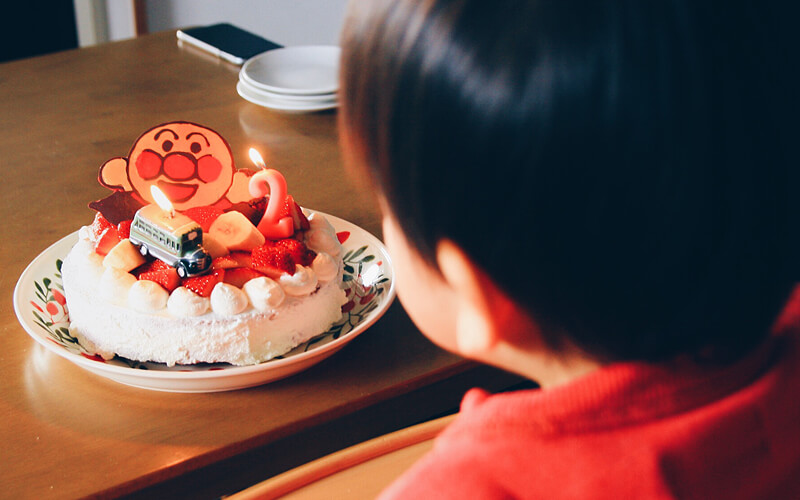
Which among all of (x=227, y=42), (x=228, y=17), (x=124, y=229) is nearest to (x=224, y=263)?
(x=124, y=229)

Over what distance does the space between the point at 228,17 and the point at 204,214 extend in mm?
3315

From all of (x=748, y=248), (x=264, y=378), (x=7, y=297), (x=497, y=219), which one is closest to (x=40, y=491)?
(x=264, y=378)

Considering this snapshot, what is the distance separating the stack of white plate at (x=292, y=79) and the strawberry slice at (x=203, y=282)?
0.74m

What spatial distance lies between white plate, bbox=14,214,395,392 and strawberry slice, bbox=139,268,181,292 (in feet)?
0.28

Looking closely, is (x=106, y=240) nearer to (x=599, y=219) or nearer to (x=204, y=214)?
(x=204, y=214)

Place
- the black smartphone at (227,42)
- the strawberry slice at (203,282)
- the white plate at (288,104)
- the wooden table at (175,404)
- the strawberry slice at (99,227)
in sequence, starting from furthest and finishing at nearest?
the black smartphone at (227,42) < the white plate at (288,104) < the strawberry slice at (99,227) < the strawberry slice at (203,282) < the wooden table at (175,404)

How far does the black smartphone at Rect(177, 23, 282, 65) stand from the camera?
1.87 m

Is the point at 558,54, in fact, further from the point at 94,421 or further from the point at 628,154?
the point at 94,421

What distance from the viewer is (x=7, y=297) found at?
39.1 inches

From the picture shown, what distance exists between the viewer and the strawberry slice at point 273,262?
896 mm

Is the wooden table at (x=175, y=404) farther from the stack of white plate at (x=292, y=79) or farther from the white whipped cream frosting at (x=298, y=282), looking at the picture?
the stack of white plate at (x=292, y=79)

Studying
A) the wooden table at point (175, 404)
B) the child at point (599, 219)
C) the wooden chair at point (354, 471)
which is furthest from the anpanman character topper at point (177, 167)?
the child at point (599, 219)

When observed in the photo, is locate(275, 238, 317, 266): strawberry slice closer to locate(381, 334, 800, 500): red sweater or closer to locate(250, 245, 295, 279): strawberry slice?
locate(250, 245, 295, 279): strawberry slice

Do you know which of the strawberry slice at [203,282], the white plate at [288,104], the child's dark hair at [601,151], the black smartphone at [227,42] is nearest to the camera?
the child's dark hair at [601,151]
